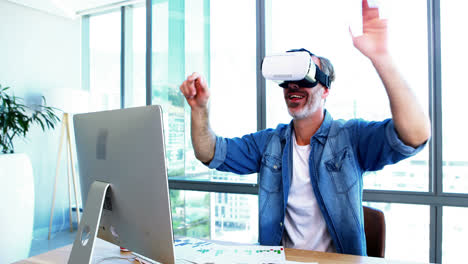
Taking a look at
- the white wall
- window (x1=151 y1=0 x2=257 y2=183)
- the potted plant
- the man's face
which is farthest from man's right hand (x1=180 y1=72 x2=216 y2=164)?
the white wall

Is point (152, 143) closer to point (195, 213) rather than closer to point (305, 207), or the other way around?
point (305, 207)

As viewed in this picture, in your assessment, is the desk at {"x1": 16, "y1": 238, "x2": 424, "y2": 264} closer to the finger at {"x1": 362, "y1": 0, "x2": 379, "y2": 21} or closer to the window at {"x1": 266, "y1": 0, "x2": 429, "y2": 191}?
the finger at {"x1": 362, "y1": 0, "x2": 379, "y2": 21}

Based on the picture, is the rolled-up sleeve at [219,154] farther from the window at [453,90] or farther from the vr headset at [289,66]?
the window at [453,90]

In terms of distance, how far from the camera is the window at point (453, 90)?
215 centimetres

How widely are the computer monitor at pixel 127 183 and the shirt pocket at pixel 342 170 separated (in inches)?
36.6

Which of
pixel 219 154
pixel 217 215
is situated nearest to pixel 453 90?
pixel 219 154

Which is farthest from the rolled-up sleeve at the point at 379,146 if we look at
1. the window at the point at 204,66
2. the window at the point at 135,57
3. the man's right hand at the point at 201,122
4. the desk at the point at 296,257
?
the window at the point at 135,57

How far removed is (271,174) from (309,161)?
215 millimetres

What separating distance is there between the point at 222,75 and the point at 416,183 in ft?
5.54

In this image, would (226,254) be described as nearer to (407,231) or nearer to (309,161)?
(309,161)

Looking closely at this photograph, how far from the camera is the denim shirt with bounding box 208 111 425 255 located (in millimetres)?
1425

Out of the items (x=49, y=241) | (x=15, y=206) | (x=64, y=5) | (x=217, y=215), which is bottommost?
(x=49, y=241)

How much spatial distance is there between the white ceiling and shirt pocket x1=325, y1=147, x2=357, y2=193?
3526 millimetres

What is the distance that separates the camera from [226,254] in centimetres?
116
